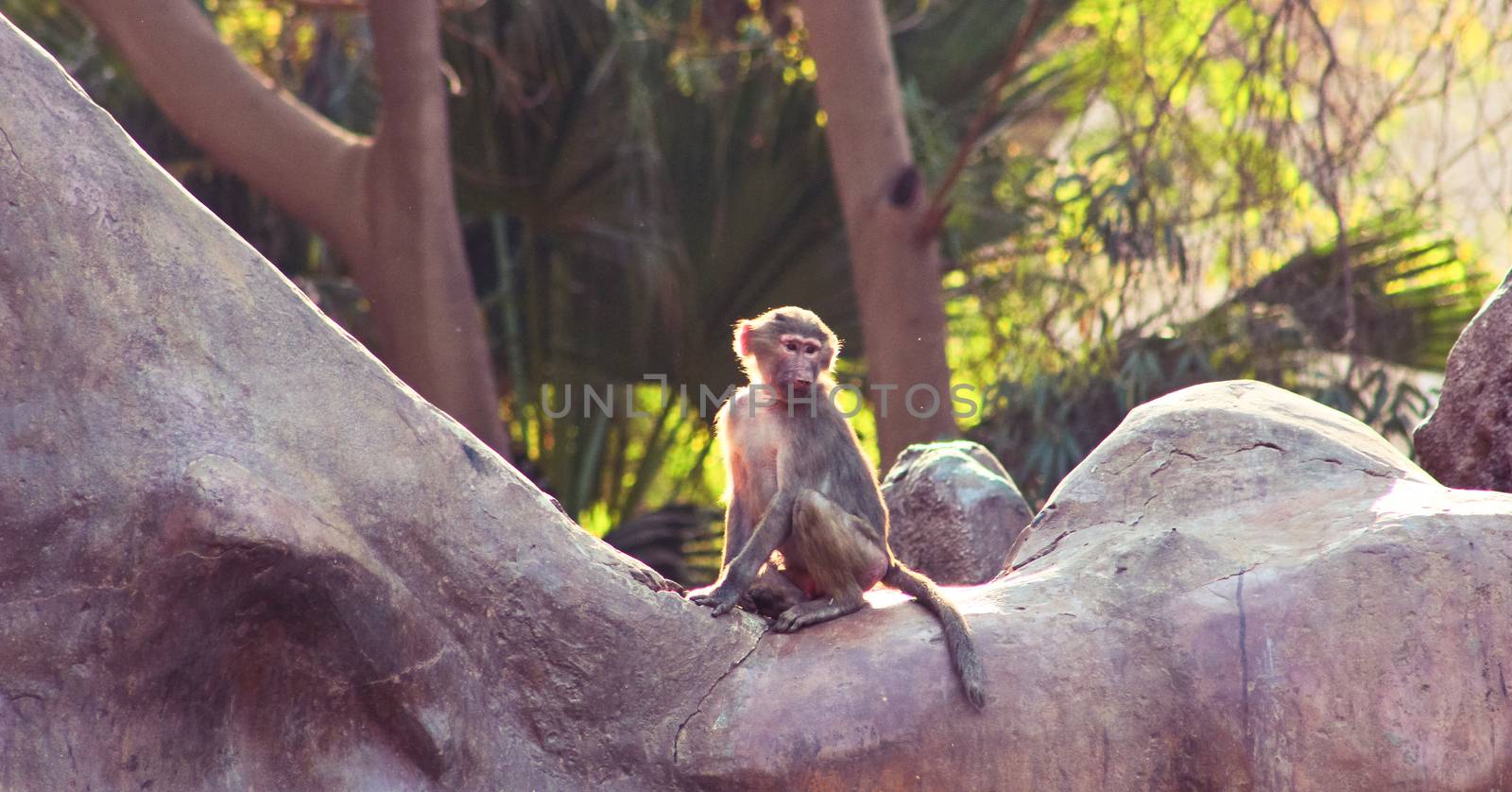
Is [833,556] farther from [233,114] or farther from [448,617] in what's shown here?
[233,114]

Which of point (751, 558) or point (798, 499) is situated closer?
point (751, 558)

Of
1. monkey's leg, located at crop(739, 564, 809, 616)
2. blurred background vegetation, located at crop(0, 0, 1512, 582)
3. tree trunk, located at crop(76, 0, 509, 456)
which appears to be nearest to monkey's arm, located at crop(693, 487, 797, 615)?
monkey's leg, located at crop(739, 564, 809, 616)

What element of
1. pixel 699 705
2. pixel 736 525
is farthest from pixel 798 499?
pixel 699 705

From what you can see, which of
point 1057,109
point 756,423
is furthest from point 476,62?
point 756,423

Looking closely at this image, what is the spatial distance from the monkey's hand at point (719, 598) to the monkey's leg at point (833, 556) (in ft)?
0.44

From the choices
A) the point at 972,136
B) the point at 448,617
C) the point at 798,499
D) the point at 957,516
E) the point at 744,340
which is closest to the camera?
the point at 448,617

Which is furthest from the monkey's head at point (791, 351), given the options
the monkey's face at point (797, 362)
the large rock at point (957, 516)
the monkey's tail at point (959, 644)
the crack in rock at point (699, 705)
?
the crack in rock at point (699, 705)

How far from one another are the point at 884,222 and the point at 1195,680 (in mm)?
3982

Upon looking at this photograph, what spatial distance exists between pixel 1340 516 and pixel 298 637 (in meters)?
2.65

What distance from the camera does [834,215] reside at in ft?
29.3

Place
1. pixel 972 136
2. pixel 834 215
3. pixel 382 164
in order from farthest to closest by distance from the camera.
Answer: pixel 834 215, pixel 382 164, pixel 972 136

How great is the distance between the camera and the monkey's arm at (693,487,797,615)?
4004 mm

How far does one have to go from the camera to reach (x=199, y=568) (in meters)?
3.12

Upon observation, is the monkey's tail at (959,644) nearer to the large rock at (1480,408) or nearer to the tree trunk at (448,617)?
the tree trunk at (448,617)
